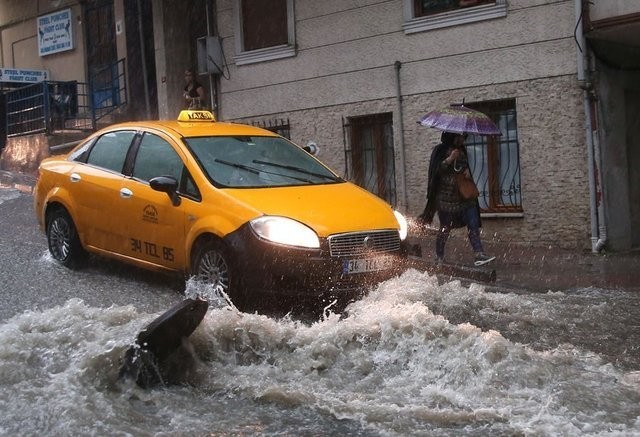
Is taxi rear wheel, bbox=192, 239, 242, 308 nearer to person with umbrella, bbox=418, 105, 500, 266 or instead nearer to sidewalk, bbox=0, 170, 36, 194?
person with umbrella, bbox=418, 105, 500, 266

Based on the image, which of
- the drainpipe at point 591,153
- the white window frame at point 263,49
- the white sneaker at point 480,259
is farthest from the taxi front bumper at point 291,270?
the white window frame at point 263,49

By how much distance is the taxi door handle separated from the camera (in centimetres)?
832

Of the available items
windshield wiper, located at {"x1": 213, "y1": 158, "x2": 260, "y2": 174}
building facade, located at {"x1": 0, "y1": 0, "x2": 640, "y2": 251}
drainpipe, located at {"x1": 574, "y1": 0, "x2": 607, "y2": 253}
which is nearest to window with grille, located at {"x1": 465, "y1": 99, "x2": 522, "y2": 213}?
building facade, located at {"x1": 0, "y1": 0, "x2": 640, "y2": 251}

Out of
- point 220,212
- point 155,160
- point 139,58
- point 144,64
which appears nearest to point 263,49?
point 144,64

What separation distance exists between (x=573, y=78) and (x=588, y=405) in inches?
295

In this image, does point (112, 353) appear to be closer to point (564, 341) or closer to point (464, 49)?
point (564, 341)

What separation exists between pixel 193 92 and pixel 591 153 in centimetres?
819

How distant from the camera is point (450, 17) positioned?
12984 millimetres

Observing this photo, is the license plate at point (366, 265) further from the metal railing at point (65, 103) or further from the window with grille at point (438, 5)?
the metal railing at point (65, 103)

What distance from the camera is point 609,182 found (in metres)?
11.9

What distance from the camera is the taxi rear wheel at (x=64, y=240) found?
29.8 ft

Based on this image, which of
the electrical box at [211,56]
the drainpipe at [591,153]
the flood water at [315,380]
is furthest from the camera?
the electrical box at [211,56]

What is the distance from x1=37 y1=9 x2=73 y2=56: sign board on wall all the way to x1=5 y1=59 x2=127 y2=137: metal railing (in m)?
1.55

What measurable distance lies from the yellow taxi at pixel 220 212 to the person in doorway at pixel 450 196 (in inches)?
83.3
